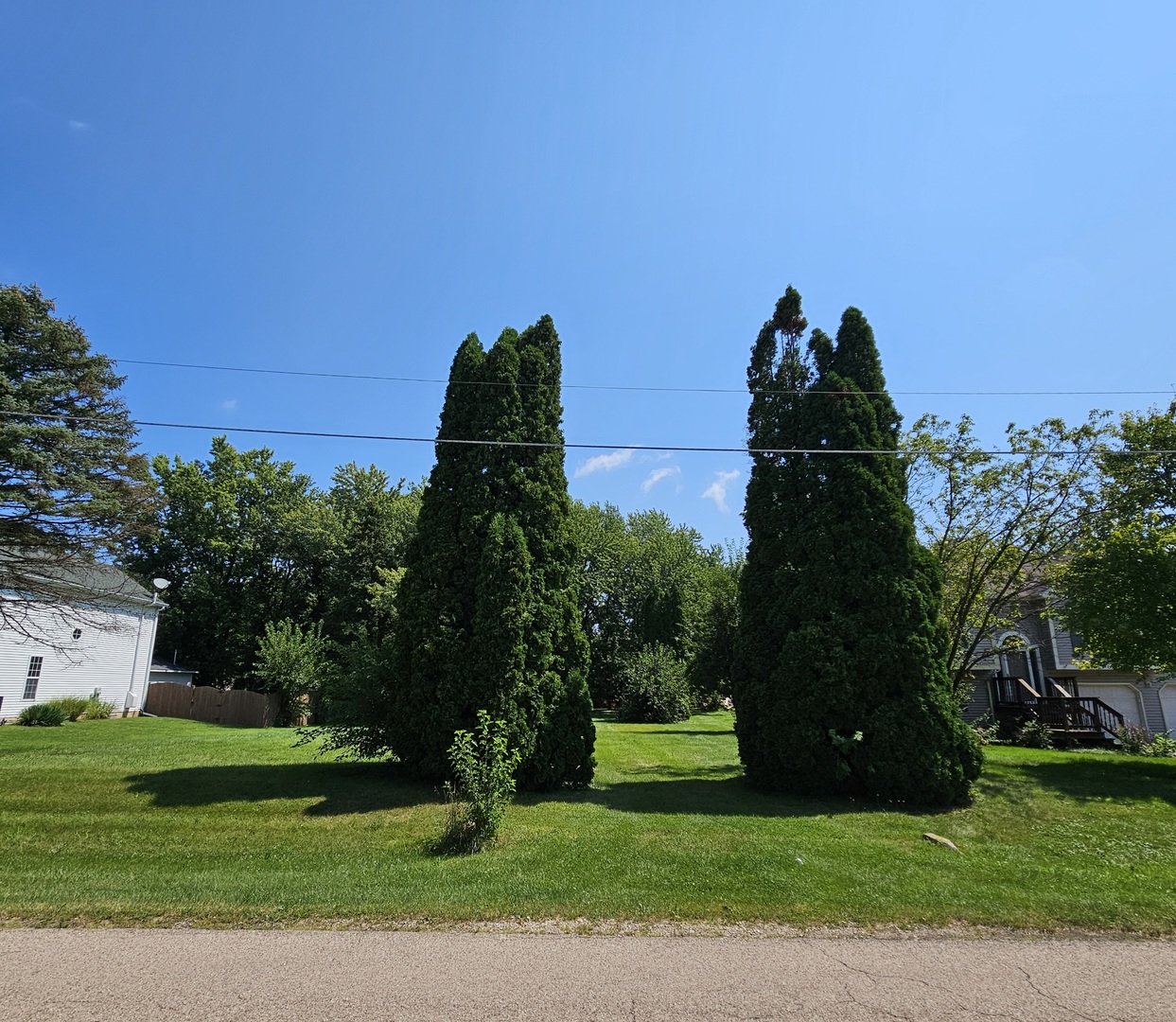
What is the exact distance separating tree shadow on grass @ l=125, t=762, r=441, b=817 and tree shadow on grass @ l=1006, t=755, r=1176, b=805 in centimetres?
917

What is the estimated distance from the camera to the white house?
2191 centimetres

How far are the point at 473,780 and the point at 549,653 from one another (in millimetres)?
2799

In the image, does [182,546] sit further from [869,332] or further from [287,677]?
[869,332]

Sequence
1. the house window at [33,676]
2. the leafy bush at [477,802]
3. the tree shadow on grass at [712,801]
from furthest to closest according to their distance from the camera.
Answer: the house window at [33,676], the tree shadow on grass at [712,801], the leafy bush at [477,802]

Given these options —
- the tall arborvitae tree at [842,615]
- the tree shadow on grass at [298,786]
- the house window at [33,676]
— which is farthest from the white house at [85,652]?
the tall arborvitae tree at [842,615]

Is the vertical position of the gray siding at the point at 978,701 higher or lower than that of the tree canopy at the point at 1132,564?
lower

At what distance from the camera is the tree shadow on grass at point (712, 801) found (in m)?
8.20

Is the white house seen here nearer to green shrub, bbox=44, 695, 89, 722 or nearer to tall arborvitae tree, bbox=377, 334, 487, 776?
green shrub, bbox=44, 695, 89, 722

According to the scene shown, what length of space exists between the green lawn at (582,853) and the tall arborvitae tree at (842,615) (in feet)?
2.07

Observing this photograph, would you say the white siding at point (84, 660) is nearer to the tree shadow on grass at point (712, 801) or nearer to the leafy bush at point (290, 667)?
the leafy bush at point (290, 667)

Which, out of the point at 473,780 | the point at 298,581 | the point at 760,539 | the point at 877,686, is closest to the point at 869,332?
the point at 760,539

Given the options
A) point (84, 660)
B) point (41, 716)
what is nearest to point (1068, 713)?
point (41, 716)

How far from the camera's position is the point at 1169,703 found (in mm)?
22031

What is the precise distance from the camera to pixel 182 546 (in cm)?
4022
